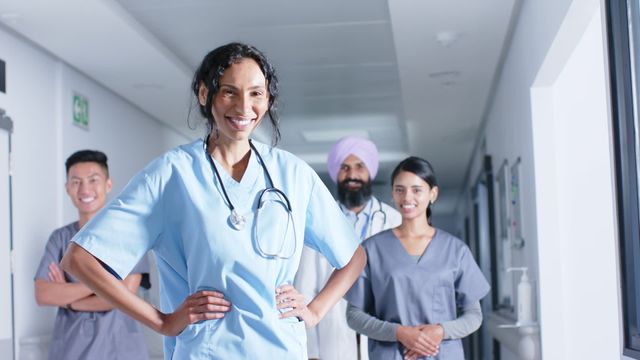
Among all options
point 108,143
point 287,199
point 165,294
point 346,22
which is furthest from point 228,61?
point 108,143

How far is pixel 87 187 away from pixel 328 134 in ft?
19.1

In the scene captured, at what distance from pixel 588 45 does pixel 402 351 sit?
2.16 metres

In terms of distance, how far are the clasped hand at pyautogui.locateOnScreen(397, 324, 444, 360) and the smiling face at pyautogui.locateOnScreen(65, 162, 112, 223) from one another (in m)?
1.57

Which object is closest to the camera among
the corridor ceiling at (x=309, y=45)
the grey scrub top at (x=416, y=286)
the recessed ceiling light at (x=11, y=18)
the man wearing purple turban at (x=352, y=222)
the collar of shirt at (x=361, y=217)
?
the grey scrub top at (x=416, y=286)

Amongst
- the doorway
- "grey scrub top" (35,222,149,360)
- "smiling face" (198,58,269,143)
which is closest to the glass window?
"smiling face" (198,58,269,143)

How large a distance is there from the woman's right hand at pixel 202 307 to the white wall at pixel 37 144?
10.5 feet

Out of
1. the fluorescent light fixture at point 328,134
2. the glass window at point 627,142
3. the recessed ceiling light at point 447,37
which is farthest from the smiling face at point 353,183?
the fluorescent light fixture at point 328,134

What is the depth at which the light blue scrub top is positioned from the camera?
5.58 ft

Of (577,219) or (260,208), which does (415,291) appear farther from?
(577,219)

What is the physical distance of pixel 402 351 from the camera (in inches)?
113

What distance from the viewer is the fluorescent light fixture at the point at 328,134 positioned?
941cm

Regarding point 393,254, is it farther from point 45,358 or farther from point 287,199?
point 45,358

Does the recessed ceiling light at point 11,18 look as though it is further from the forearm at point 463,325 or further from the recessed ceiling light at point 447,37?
the forearm at point 463,325

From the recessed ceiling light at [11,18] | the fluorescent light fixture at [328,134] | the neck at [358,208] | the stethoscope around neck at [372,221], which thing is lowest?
the stethoscope around neck at [372,221]
